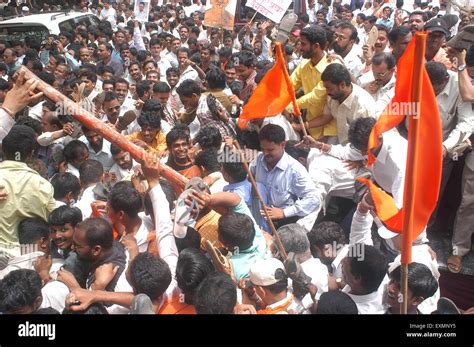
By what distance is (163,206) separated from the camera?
3.00 metres

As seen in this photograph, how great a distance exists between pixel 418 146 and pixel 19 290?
5.98ft

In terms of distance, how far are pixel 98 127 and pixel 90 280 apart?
40.4 inches

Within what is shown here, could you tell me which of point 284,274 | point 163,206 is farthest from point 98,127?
point 284,274

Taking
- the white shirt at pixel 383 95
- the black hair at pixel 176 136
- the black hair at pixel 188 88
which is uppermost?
the white shirt at pixel 383 95

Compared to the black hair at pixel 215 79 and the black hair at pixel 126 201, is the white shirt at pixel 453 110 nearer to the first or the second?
the black hair at pixel 215 79

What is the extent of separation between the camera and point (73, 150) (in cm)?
421

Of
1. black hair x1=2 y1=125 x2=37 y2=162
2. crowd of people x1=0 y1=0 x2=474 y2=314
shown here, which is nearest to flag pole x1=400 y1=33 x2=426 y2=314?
crowd of people x1=0 y1=0 x2=474 y2=314

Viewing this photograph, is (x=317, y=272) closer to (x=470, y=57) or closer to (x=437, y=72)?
(x=437, y=72)

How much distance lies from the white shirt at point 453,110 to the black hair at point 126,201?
2.20 meters

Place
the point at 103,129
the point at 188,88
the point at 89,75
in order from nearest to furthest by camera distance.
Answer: the point at 103,129 < the point at 188,88 < the point at 89,75

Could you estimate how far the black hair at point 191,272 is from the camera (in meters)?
2.47

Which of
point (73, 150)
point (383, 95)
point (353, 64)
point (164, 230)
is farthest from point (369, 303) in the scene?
point (353, 64)

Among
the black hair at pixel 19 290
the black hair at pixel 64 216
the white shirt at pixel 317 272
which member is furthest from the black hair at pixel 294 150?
the black hair at pixel 19 290

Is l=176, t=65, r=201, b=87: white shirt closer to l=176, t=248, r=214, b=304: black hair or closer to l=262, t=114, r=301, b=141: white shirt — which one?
l=262, t=114, r=301, b=141: white shirt
